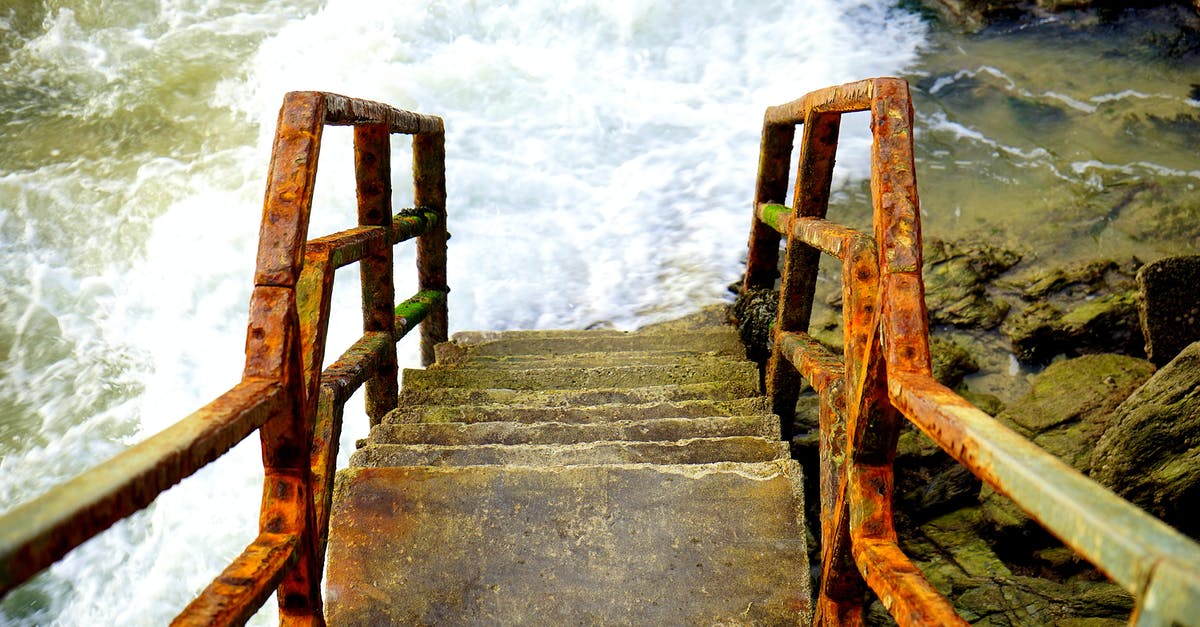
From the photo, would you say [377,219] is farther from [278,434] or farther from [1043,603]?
[1043,603]

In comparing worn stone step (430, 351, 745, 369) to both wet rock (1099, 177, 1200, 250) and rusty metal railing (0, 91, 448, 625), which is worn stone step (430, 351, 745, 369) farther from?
wet rock (1099, 177, 1200, 250)

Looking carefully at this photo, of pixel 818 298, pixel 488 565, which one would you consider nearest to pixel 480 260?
pixel 818 298

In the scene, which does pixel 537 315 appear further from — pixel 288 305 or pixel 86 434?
pixel 288 305

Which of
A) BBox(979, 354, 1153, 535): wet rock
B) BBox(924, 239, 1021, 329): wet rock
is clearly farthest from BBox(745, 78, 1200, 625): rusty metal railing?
BBox(924, 239, 1021, 329): wet rock

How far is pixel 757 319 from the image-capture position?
13.3ft

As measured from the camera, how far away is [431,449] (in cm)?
242

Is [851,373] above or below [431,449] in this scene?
above

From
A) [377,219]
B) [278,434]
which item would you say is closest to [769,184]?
[377,219]

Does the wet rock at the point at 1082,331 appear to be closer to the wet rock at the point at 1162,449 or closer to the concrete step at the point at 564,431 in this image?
the wet rock at the point at 1162,449

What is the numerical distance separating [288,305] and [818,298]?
463cm

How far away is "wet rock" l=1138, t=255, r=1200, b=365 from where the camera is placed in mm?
3840

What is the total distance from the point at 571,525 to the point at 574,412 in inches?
32.6

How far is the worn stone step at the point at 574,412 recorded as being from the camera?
9.36 ft

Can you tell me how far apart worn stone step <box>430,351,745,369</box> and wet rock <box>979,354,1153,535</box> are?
3.93 feet
